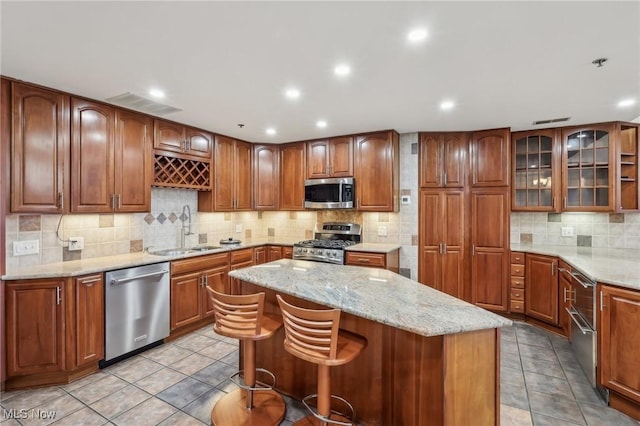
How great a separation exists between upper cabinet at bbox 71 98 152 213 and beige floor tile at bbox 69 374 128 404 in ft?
4.88

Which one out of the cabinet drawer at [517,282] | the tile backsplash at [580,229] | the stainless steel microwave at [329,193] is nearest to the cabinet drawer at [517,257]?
the cabinet drawer at [517,282]

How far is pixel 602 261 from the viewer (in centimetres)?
300

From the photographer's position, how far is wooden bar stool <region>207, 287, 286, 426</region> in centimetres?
193

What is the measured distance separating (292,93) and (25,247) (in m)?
2.69

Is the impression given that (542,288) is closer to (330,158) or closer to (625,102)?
(625,102)

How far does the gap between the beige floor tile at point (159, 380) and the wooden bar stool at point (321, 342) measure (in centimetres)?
140

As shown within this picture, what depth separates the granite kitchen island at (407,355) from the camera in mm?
1520

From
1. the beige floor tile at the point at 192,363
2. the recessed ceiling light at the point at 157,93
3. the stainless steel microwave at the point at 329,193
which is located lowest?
the beige floor tile at the point at 192,363

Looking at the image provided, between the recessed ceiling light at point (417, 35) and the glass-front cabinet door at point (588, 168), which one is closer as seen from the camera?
the recessed ceiling light at point (417, 35)

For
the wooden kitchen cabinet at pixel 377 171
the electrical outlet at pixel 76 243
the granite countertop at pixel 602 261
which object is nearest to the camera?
the granite countertop at pixel 602 261

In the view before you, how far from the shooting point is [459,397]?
1.54 metres

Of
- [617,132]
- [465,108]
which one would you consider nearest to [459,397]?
A: [465,108]

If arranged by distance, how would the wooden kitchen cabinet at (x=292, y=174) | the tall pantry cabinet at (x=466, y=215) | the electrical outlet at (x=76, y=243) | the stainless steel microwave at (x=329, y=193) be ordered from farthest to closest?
the wooden kitchen cabinet at (x=292, y=174)
the stainless steel microwave at (x=329, y=193)
the tall pantry cabinet at (x=466, y=215)
the electrical outlet at (x=76, y=243)

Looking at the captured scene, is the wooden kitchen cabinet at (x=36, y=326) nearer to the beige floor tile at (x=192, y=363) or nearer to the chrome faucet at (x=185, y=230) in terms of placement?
the beige floor tile at (x=192, y=363)
